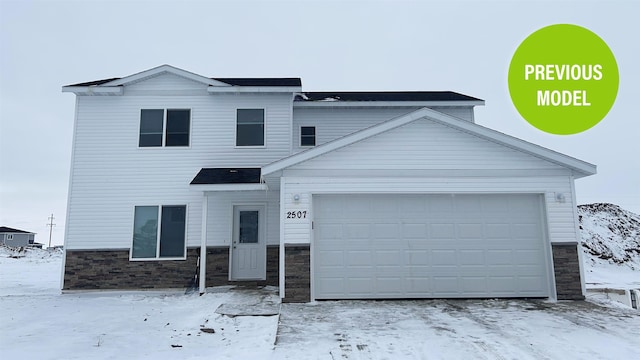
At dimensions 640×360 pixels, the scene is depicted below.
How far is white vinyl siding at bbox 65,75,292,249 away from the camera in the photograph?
11.1 metres

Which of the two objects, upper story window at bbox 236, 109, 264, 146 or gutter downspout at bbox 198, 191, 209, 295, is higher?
upper story window at bbox 236, 109, 264, 146

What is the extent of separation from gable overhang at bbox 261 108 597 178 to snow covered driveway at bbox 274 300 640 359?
3.01 metres

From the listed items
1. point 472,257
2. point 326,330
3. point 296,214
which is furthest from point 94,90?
point 472,257

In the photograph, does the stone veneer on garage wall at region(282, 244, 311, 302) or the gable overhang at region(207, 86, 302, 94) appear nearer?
the stone veneer on garage wall at region(282, 244, 311, 302)

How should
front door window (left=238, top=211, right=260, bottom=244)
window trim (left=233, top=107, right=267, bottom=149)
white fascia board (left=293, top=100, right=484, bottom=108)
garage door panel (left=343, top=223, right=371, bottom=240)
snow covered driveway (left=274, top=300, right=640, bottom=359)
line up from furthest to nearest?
white fascia board (left=293, top=100, right=484, bottom=108), window trim (left=233, top=107, right=267, bottom=149), front door window (left=238, top=211, right=260, bottom=244), garage door panel (left=343, top=223, right=371, bottom=240), snow covered driveway (left=274, top=300, right=640, bottom=359)

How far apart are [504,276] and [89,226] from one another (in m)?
11.2

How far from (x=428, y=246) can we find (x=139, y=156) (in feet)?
28.3

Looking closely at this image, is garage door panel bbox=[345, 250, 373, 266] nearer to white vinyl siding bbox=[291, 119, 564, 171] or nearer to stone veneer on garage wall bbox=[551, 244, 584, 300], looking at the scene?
white vinyl siding bbox=[291, 119, 564, 171]

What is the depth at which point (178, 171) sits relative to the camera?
449 inches

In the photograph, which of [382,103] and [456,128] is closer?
[456,128]

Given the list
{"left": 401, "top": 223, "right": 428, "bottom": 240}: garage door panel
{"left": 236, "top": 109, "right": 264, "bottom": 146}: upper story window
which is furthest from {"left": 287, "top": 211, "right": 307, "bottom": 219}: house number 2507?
{"left": 236, "top": 109, "right": 264, "bottom": 146}: upper story window

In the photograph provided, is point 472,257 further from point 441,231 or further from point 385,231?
point 385,231

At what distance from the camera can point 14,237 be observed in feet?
157

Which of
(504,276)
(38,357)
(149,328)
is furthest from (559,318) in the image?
(38,357)
